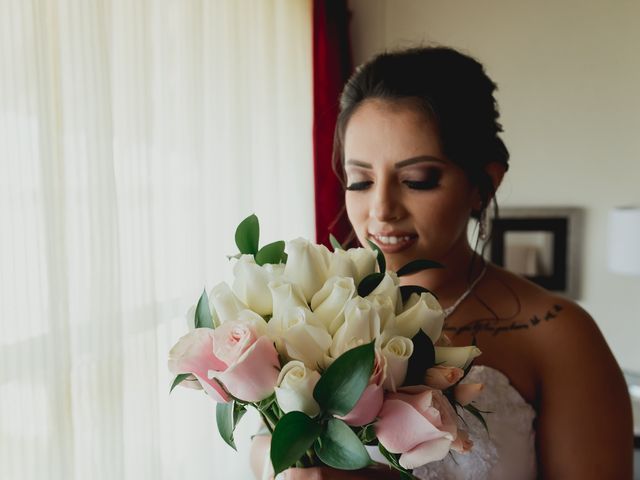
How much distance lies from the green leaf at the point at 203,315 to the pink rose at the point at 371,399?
0.22m

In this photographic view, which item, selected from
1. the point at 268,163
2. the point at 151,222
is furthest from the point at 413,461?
the point at 268,163

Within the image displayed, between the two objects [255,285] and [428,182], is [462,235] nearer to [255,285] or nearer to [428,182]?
[428,182]

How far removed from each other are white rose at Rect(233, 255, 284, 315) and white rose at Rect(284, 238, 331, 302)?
0.07 feet

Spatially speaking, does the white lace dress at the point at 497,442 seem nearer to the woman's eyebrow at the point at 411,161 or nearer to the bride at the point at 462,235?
the bride at the point at 462,235

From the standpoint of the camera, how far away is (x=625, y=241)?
2.72 m

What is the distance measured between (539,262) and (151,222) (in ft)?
7.80

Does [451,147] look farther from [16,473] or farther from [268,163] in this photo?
[268,163]

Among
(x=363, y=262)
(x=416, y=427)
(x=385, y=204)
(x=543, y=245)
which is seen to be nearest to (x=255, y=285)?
(x=363, y=262)

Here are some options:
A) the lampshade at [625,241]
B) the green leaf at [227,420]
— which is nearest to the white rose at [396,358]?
the green leaf at [227,420]

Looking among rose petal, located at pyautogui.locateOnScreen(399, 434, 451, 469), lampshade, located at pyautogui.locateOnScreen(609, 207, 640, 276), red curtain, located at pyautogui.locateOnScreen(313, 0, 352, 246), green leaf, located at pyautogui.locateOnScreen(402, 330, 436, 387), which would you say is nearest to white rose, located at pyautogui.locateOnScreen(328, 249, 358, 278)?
green leaf, located at pyautogui.locateOnScreen(402, 330, 436, 387)

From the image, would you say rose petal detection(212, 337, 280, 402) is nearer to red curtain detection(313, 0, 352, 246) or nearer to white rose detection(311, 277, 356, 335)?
white rose detection(311, 277, 356, 335)

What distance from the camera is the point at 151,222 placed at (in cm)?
137

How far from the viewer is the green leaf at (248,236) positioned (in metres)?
0.76

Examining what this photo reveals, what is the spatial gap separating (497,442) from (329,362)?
0.59 metres
